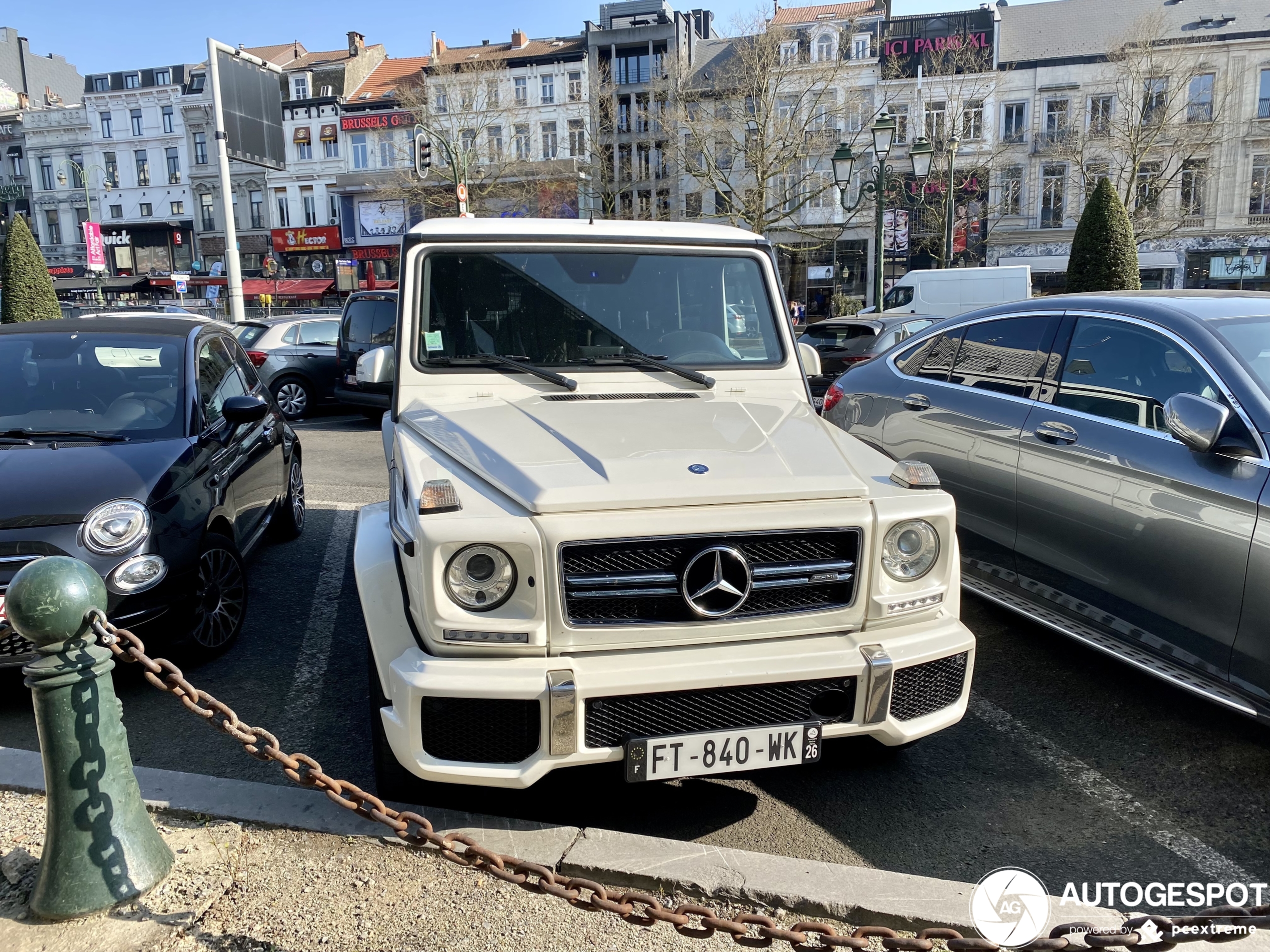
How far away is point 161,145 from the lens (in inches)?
2255

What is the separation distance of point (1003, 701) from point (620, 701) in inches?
87.9

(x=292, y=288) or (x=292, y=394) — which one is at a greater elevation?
(x=292, y=288)

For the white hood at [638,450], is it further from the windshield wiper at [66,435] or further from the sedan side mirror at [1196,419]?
the windshield wiper at [66,435]

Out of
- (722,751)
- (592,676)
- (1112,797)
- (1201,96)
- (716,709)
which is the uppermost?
(1201,96)

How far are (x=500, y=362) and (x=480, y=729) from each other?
1.77 m

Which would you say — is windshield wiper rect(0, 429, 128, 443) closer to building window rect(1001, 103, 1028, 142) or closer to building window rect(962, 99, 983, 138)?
building window rect(962, 99, 983, 138)

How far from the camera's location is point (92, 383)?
4992 millimetres

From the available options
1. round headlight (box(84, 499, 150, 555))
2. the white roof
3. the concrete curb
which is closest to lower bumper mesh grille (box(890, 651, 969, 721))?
the concrete curb

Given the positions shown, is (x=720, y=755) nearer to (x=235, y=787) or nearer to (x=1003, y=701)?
(x=235, y=787)

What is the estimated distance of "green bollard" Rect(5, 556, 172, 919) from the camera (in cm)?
236

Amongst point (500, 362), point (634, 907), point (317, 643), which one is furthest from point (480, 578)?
point (317, 643)

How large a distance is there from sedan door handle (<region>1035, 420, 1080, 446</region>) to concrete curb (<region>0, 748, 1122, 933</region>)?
2240 millimetres

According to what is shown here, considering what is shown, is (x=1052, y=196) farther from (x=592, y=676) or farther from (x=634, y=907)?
(x=634, y=907)

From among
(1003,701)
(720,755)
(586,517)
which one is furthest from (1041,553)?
(586,517)
